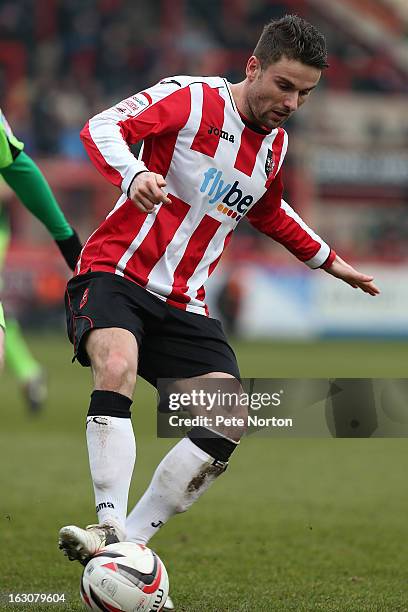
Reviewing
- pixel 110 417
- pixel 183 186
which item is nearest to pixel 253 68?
pixel 183 186

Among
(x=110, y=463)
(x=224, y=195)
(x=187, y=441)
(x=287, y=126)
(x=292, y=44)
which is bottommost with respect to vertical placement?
(x=287, y=126)

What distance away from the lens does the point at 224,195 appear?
13.5ft

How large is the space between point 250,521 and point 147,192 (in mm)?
2758

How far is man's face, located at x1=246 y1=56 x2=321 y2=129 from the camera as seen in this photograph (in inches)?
152

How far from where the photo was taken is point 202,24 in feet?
91.4

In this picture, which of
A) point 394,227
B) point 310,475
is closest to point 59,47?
point 394,227

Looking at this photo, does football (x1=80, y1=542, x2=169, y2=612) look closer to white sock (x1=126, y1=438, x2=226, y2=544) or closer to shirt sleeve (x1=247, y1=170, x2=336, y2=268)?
white sock (x1=126, y1=438, x2=226, y2=544)

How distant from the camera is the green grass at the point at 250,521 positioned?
4.18 metres

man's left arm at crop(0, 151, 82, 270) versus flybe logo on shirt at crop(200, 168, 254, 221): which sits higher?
flybe logo on shirt at crop(200, 168, 254, 221)

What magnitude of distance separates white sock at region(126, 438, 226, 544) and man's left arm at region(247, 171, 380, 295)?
3.35 feet

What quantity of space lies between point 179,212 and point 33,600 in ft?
4.79

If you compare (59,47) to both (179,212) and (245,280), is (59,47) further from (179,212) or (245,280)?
(179,212)

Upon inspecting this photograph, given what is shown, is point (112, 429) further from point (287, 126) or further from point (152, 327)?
point (287, 126)

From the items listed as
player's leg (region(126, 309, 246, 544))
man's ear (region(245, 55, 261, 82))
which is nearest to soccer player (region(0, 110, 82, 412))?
player's leg (region(126, 309, 246, 544))
